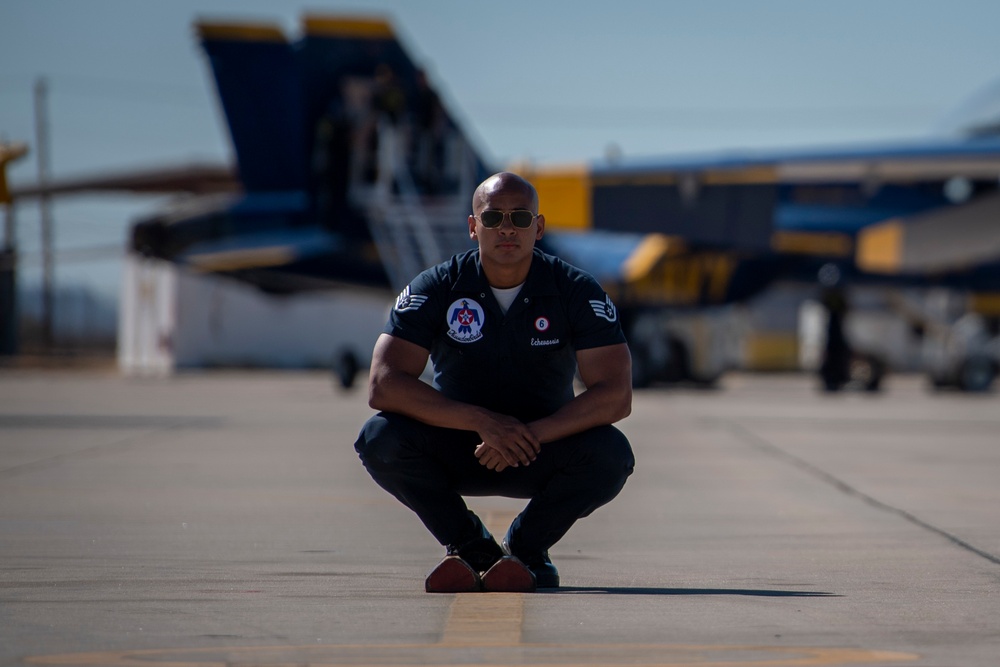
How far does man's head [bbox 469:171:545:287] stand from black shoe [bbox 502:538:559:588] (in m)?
0.93

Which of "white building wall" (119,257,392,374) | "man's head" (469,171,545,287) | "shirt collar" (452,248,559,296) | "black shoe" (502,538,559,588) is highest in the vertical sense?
"man's head" (469,171,545,287)

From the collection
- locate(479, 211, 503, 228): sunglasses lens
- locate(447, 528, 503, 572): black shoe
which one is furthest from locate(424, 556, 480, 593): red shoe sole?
locate(479, 211, 503, 228): sunglasses lens

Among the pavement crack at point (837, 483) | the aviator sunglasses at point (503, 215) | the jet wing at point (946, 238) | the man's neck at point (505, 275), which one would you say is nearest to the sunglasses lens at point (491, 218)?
the aviator sunglasses at point (503, 215)

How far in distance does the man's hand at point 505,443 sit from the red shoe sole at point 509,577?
317 mm

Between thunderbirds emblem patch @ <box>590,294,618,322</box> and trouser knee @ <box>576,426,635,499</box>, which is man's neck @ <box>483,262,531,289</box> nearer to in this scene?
thunderbirds emblem patch @ <box>590,294,618,322</box>

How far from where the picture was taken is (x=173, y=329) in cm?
4369

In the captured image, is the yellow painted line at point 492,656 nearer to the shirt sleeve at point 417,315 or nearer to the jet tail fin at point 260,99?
the shirt sleeve at point 417,315

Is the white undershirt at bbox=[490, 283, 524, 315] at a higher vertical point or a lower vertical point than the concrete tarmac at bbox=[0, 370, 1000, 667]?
higher

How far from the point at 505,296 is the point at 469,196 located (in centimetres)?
2076

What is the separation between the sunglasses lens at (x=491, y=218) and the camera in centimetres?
486

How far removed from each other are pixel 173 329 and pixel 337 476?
35.1 m

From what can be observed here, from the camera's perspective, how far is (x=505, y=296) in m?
4.97

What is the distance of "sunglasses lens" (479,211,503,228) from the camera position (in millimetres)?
4859

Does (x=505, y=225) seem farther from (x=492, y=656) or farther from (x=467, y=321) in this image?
(x=492, y=656)
